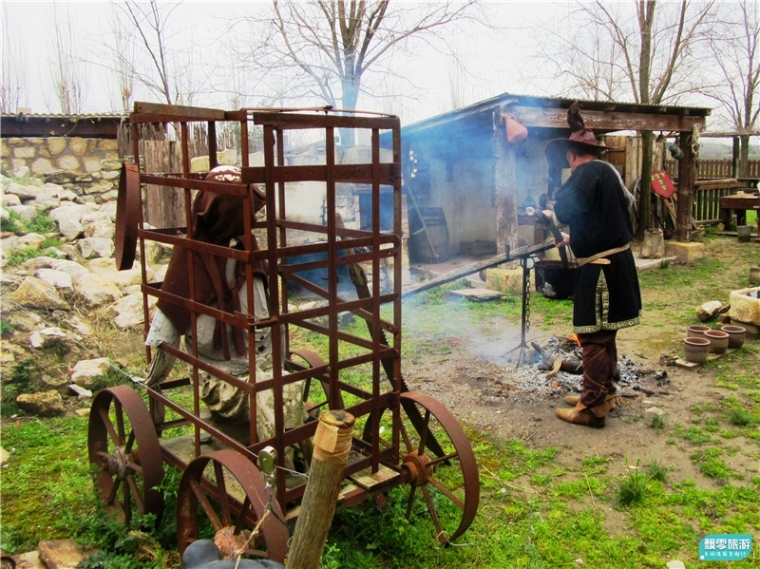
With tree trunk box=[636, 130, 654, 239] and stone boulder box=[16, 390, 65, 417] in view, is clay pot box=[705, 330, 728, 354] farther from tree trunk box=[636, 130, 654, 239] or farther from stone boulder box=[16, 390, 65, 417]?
tree trunk box=[636, 130, 654, 239]

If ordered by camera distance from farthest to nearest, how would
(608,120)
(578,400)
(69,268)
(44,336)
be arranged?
(608,120)
(69,268)
(44,336)
(578,400)

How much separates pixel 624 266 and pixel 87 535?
432 centimetres

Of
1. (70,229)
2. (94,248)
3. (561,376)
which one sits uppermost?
(70,229)

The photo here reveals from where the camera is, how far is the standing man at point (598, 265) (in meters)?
5.05

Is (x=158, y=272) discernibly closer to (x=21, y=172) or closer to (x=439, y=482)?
(x=21, y=172)

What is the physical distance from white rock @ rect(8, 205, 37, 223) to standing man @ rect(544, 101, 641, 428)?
7.97 meters

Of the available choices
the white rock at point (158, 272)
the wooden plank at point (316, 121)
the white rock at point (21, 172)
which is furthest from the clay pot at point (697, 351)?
the white rock at point (21, 172)

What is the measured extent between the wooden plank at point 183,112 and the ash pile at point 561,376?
384 cm

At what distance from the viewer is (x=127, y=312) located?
723 cm

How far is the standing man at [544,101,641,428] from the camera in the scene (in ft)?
16.6

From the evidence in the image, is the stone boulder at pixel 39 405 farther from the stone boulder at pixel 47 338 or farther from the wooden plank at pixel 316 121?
the wooden plank at pixel 316 121

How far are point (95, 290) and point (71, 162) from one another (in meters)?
5.48

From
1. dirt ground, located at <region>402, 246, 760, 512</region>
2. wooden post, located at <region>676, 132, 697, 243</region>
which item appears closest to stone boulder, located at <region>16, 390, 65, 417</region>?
dirt ground, located at <region>402, 246, 760, 512</region>

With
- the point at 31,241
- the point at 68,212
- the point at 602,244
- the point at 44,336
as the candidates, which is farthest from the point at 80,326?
the point at 602,244
